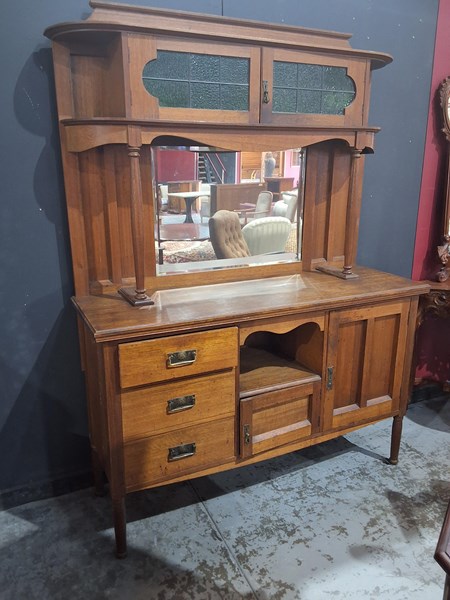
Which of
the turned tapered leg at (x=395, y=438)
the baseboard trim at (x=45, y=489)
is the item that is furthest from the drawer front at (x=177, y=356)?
the turned tapered leg at (x=395, y=438)

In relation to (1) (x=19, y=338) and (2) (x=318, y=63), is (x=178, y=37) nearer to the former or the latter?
(2) (x=318, y=63)

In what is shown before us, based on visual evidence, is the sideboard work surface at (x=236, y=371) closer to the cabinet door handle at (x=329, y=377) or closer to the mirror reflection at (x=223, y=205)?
the cabinet door handle at (x=329, y=377)

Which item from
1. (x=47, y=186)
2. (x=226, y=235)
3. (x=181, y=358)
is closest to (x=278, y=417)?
(x=181, y=358)

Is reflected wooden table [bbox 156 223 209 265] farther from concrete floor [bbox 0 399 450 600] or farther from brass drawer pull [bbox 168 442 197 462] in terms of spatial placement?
concrete floor [bbox 0 399 450 600]

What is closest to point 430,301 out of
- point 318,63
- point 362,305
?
point 362,305

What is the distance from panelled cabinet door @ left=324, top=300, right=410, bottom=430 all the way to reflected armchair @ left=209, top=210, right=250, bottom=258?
20.2 inches

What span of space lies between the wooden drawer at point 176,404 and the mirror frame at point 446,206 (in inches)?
58.2

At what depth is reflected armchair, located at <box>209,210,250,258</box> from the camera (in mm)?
2057

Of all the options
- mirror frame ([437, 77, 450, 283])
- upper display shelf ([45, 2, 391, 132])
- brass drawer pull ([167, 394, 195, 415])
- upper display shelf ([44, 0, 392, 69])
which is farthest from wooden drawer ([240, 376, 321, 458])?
upper display shelf ([44, 0, 392, 69])

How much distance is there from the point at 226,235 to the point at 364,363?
2.61ft

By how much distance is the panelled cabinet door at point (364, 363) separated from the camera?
1995 mm

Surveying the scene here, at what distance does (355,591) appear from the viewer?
1.62 metres

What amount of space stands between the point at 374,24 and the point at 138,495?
2.36 meters

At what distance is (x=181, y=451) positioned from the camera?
1734mm
